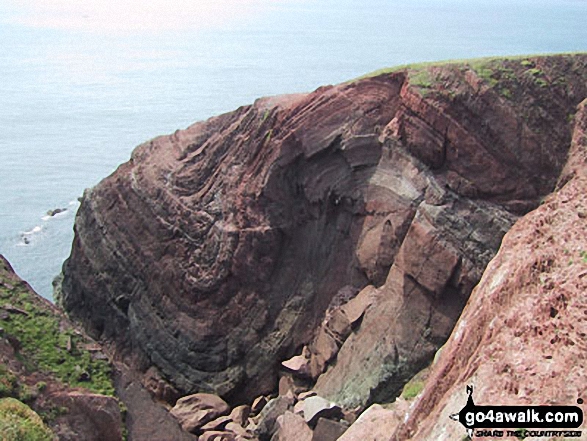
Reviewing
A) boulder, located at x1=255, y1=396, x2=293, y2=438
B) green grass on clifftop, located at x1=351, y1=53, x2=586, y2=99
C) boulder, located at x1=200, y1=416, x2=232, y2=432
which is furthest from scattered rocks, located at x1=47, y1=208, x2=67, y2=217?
green grass on clifftop, located at x1=351, y1=53, x2=586, y2=99

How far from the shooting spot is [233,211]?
76.9 feet

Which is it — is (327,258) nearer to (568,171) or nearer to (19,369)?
(568,171)

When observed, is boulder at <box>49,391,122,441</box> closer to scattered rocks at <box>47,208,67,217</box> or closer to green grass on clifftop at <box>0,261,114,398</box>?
green grass on clifftop at <box>0,261,114,398</box>

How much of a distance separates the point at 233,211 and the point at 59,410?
9.10 meters

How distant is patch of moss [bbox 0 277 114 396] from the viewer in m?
18.5

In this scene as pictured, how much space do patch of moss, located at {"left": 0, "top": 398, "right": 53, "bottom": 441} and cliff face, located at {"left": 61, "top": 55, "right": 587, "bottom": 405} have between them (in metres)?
7.42

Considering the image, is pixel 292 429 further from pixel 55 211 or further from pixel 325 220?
pixel 55 211

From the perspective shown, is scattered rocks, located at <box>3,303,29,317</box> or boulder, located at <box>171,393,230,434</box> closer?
scattered rocks, located at <box>3,303,29,317</box>

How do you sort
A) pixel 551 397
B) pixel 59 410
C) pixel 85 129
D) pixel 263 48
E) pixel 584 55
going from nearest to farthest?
pixel 551 397 < pixel 59 410 < pixel 584 55 < pixel 85 129 < pixel 263 48

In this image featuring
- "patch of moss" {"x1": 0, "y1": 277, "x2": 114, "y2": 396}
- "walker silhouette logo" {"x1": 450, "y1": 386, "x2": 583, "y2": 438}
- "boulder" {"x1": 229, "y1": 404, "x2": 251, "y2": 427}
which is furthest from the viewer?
"boulder" {"x1": 229, "y1": 404, "x2": 251, "y2": 427}

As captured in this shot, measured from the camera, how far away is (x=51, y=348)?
19.2m

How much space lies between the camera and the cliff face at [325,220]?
64.7 feet

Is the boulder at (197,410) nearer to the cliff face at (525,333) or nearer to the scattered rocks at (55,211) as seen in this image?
the cliff face at (525,333)

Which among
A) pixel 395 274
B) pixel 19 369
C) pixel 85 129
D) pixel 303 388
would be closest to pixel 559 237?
pixel 395 274
